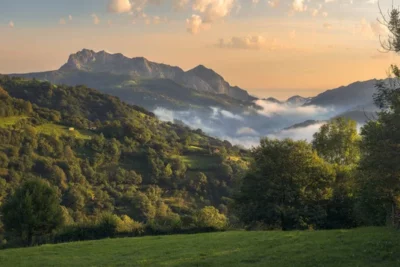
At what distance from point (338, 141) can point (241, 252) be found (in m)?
34.8

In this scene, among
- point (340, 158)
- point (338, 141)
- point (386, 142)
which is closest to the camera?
point (386, 142)

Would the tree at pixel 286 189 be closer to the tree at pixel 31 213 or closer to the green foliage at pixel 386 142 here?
the green foliage at pixel 386 142

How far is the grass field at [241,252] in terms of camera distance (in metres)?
20.9

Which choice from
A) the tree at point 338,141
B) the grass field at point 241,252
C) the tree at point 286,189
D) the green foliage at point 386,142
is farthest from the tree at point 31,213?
the green foliage at point 386,142

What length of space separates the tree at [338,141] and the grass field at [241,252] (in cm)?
A: 2691

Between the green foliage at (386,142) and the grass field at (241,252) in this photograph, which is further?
the grass field at (241,252)

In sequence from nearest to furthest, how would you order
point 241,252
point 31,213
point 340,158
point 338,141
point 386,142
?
point 386,142
point 241,252
point 31,213
point 338,141
point 340,158

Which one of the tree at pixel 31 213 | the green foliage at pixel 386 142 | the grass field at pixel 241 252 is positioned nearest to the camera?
the green foliage at pixel 386 142

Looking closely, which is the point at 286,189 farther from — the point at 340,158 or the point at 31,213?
the point at 31,213

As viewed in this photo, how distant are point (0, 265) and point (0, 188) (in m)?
151

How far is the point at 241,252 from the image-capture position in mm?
25875

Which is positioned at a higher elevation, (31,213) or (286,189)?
(286,189)

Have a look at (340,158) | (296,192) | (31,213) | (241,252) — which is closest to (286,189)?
(296,192)

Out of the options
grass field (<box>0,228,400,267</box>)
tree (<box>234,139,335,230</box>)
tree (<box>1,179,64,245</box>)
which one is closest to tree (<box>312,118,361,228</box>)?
tree (<box>234,139,335,230</box>)
